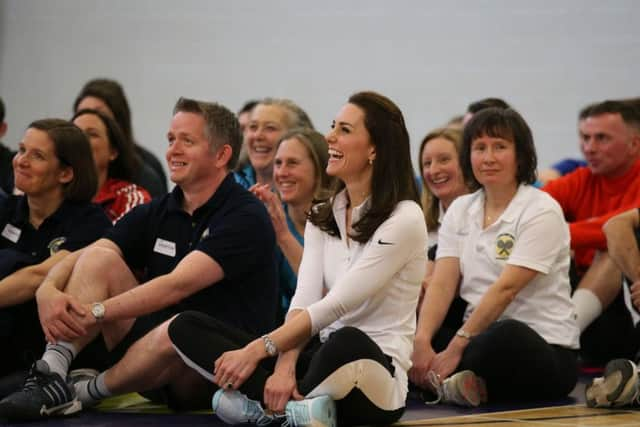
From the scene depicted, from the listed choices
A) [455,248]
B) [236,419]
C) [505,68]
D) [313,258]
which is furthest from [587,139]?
[236,419]

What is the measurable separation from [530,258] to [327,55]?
3.57 meters

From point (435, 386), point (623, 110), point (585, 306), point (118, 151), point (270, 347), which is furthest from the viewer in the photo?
point (623, 110)

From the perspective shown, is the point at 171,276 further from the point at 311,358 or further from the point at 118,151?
the point at 118,151

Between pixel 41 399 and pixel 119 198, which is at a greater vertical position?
pixel 119 198

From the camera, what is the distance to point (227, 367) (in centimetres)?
273

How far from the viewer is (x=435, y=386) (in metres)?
3.39

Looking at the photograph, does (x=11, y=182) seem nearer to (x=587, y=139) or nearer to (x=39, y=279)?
(x=39, y=279)

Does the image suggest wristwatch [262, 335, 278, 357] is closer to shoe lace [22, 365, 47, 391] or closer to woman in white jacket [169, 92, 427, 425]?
woman in white jacket [169, 92, 427, 425]

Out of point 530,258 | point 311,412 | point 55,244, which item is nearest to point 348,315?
point 311,412

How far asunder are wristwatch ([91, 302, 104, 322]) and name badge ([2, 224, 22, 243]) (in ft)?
2.40

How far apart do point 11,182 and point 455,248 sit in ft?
7.06

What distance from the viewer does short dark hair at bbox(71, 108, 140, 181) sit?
14.4 feet

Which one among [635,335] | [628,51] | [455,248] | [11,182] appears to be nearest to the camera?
[455,248]

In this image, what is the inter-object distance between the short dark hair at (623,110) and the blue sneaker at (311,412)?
7.87 feet
